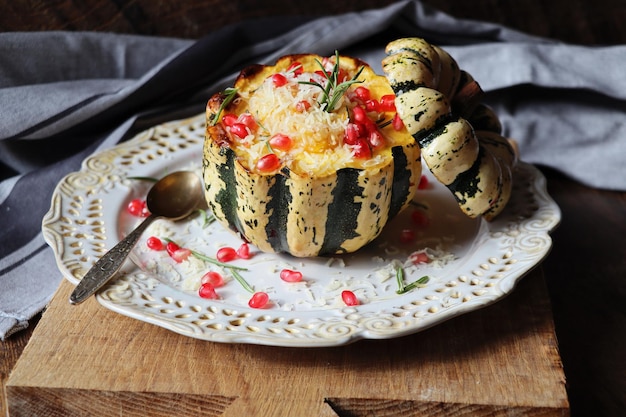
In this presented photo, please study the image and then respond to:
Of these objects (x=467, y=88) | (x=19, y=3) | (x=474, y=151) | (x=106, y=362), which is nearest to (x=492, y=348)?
(x=474, y=151)

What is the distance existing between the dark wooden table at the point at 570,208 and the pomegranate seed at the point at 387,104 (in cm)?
90

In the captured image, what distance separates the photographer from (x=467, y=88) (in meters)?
2.86

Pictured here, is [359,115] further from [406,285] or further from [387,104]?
[406,285]

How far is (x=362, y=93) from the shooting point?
8.89 feet

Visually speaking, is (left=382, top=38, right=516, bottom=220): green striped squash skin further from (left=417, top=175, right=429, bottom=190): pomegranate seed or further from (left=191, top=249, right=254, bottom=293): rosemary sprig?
(left=191, top=249, right=254, bottom=293): rosemary sprig

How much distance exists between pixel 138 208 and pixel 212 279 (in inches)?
21.7

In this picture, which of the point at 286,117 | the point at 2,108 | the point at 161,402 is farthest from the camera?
the point at 2,108

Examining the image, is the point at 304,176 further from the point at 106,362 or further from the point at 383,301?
the point at 106,362

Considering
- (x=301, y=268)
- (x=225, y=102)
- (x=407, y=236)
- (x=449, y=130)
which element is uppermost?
(x=225, y=102)

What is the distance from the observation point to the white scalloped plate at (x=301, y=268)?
2.37m

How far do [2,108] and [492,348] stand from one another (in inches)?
85.0

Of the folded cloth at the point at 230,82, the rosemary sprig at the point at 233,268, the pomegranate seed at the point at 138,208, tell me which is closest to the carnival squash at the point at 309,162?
the rosemary sprig at the point at 233,268

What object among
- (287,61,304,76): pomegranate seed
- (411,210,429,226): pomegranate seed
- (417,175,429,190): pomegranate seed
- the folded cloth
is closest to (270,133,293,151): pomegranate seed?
(287,61,304,76): pomegranate seed

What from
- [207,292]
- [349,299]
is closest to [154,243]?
[207,292]
